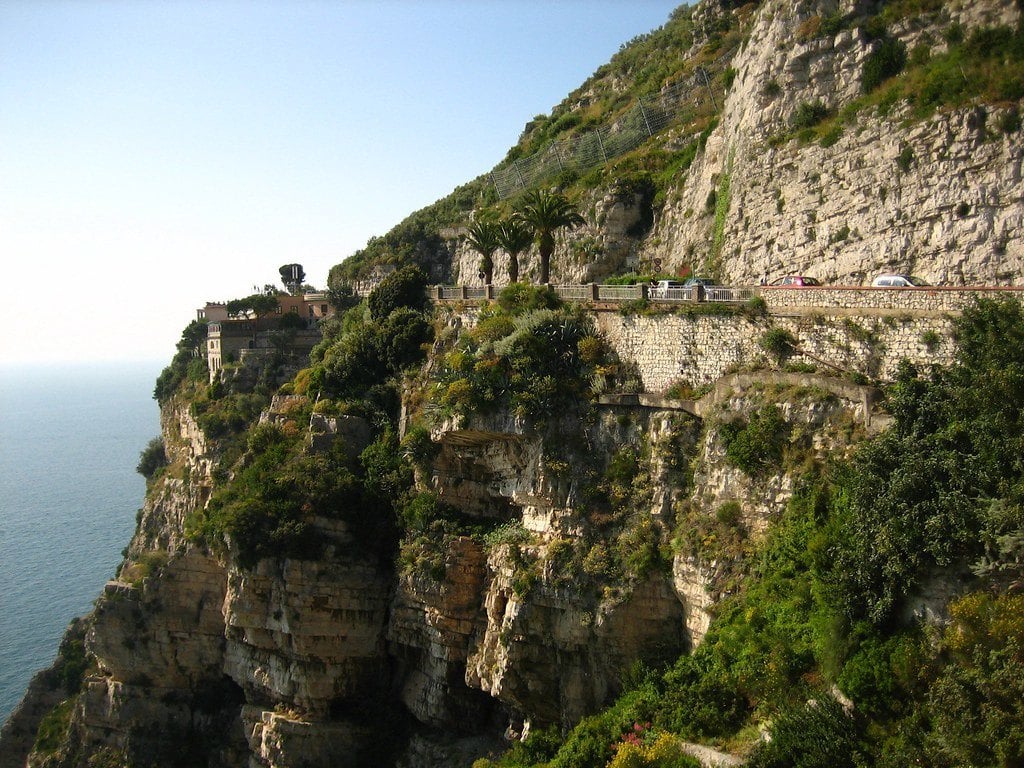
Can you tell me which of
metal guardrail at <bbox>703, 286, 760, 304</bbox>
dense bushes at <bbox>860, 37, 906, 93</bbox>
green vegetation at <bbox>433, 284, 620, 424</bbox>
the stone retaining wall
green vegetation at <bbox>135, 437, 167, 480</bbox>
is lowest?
green vegetation at <bbox>135, 437, 167, 480</bbox>

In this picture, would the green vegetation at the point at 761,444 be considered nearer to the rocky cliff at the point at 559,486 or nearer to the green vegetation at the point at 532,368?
the rocky cliff at the point at 559,486

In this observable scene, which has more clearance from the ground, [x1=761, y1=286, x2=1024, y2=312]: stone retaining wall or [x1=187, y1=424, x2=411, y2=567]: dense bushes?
[x1=761, y1=286, x2=1024, y2=312]: stone retaining wall

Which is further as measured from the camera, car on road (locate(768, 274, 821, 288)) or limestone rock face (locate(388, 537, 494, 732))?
limestone rock face (locate(388, 537, 494, 732))

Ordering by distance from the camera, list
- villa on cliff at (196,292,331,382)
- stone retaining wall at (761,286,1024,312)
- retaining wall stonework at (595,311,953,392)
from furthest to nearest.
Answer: villa on cliff at (196,292,331,382) → retaining wall stonework at (595,311,953,392) → stone retaining wall at (761,286,1024,312)

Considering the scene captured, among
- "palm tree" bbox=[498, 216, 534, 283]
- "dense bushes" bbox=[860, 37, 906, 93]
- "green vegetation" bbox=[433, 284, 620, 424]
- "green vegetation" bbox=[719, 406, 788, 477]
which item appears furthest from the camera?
"palm tree" bbox=[498, 216, 534, 283]

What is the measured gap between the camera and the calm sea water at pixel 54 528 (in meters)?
53.7

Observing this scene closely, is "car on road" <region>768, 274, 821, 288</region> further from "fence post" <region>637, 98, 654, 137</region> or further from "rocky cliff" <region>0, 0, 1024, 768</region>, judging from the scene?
"fence post" <region>637, 98, 654, 137</region>

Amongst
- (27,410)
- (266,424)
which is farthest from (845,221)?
(27,410)

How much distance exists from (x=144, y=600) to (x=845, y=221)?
92.8ft

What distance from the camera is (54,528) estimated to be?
7562 centimetres

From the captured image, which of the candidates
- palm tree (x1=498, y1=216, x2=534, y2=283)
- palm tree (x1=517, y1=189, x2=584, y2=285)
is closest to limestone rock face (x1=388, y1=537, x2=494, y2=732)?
palm tree (x1=517, y1=189, x2=584, y2=285)

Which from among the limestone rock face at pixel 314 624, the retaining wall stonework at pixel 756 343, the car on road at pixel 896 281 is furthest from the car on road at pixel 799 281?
the limestone rock face at pixel 314 624

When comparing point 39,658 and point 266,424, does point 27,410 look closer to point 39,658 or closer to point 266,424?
point 39,658

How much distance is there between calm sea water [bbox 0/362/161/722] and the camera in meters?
53.7
